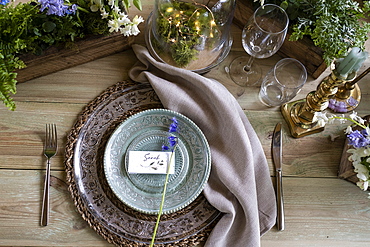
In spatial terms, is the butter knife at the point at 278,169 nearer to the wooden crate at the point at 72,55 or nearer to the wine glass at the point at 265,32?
the wine glass at the point at 265,32

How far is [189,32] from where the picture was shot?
1.10 meters

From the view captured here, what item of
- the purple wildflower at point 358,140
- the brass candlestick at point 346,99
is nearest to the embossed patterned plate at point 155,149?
the purple wildflower at point 358,140

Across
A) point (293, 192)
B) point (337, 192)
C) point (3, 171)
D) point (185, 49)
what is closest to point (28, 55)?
point (3, 171)

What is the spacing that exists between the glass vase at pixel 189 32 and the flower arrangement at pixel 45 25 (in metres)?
0.15

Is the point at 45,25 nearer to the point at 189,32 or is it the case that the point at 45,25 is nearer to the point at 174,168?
the point at 189,32

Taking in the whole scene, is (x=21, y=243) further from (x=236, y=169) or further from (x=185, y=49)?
(x=185, y=49)

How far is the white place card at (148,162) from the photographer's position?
99cm

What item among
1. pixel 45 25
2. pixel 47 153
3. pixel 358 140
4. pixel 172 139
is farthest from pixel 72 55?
pixel 358 140

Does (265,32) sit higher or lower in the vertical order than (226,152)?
higher

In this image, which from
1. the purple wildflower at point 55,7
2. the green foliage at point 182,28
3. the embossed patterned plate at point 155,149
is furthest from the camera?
the green foliage at point 182,28

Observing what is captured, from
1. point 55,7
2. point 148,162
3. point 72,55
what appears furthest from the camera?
point 72,55

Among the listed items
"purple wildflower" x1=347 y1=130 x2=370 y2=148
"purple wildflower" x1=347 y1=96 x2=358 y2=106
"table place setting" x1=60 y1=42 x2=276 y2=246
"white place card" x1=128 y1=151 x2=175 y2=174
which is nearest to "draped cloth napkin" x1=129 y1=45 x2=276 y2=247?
"table place setting" x1=60 y1=42 x2=276 y2=246

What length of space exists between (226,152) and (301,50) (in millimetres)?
456

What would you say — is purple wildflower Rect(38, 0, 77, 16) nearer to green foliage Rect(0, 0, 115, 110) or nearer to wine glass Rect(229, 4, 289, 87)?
green foliage Rect(0, 0, 115, 110)
